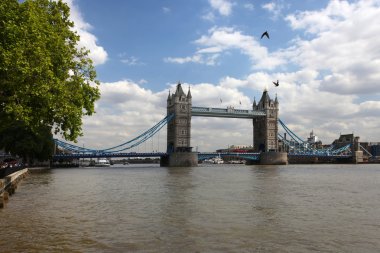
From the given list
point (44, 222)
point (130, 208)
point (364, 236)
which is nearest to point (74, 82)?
point (130, 208)

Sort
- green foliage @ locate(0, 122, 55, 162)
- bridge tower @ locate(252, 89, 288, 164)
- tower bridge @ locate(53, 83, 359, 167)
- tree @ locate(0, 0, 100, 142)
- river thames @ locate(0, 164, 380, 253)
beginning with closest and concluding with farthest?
river thames @ locate(0, 164, 380, 253) < tree @ locate(0, 0, 100, 142) < green foliage @ locate(0, 122, 55, 162) < tower bridge @ locate(53, 83, 359, 167) < bridge tower @ locate(252, 89, 288, 164)

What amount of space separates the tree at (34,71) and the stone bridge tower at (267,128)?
12425cm

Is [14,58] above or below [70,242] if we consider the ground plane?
above

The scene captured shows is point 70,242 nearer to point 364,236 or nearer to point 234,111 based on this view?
point 364,236

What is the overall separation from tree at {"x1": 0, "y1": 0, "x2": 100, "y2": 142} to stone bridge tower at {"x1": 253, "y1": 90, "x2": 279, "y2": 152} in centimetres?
12425

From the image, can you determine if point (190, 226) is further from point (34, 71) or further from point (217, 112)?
point (217, 112)

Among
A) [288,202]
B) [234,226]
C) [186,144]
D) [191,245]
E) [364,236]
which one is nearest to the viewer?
[191,245]

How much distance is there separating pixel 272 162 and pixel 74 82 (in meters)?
108

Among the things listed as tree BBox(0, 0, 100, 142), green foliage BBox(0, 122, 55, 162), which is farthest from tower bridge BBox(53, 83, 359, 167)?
tree BBox(0, 0, 100, 142)

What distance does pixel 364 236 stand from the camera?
41.9 ft

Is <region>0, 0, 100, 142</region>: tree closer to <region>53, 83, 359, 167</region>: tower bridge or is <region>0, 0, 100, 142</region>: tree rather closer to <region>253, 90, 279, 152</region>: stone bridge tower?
<region>53, 83, 359, 167</region>: tower bridge

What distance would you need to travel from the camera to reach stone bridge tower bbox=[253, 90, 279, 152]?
14395cm

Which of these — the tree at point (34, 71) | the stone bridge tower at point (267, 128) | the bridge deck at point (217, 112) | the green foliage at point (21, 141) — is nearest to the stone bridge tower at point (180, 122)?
the bridge deck at point (217, 112)

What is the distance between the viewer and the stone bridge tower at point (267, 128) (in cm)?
14395
